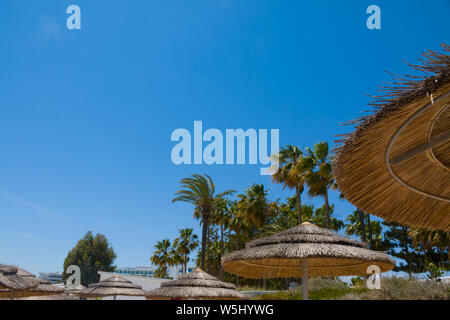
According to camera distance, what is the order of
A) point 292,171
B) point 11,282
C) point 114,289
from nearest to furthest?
point 11,282
point 114,289
point 292,171

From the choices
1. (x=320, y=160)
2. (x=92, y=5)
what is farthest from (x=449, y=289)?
(x=320, y=160)

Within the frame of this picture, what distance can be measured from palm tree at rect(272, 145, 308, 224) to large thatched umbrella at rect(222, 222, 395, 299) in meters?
14.8

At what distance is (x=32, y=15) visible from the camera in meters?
15.3

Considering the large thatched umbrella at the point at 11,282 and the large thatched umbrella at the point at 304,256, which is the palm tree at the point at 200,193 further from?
the large thatched umbrella at the point at 304,256

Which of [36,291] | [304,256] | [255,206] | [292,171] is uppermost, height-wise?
[292,171]

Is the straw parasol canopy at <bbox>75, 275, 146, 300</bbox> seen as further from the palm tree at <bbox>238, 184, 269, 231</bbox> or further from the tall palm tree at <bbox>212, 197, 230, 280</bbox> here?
the tall palm tree at <bbox>212, 197, 230, 280</bbox>

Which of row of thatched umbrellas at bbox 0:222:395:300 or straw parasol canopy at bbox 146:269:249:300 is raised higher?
row of thatched umbrellas at bbox 0:222:395:300

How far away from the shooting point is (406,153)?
343cm

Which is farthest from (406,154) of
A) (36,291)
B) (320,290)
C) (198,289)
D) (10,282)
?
Result: (36,291)

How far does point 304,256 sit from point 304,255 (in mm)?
20

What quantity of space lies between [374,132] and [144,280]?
3055 centimetres

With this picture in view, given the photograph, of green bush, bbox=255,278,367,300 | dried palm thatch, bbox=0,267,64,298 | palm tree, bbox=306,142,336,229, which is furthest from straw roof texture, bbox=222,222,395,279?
palm tree, bbox=306,142,336,229

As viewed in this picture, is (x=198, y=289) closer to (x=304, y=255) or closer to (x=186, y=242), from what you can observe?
(x=304, y=255)

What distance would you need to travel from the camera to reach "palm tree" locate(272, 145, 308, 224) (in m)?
24.3
